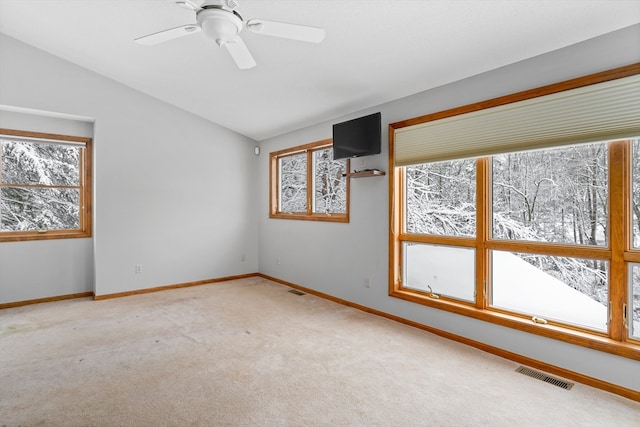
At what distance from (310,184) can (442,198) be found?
2.16 m

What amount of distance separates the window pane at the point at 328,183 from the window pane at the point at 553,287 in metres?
2.07

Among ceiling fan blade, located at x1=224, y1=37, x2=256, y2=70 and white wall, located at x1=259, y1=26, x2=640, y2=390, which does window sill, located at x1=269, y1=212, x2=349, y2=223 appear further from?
ceiling fan blade, located at x1=224, y1=37, x2=256, y2=70

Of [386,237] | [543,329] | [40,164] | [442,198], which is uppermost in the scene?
[40,164]

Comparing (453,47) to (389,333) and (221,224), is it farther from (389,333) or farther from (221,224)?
(221,224)

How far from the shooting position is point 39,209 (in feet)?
14.4

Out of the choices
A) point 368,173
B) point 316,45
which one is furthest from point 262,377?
point 316,45

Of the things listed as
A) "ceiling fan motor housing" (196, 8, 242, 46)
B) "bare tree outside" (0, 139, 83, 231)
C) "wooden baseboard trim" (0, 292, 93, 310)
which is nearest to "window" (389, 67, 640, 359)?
"ceiling fan motor housing" (196, 8, 242, 46)

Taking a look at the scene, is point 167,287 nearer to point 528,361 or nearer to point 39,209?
point 39,209

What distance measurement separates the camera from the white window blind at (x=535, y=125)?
218cm

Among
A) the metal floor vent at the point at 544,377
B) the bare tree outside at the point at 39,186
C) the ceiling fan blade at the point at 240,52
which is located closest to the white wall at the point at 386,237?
the metal floor vent at the point at 544,377

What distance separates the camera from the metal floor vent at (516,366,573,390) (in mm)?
2307

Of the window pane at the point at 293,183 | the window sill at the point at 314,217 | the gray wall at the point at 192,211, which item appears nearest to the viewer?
the gray wall at the point at 192,211

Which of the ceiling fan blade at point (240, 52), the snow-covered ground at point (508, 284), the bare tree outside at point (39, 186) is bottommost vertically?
the snow-covered ground at point (508, 284)

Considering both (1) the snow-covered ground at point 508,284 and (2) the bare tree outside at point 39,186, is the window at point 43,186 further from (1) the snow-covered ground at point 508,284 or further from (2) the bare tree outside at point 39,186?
(1) the snow-covered ground at point 508,284
